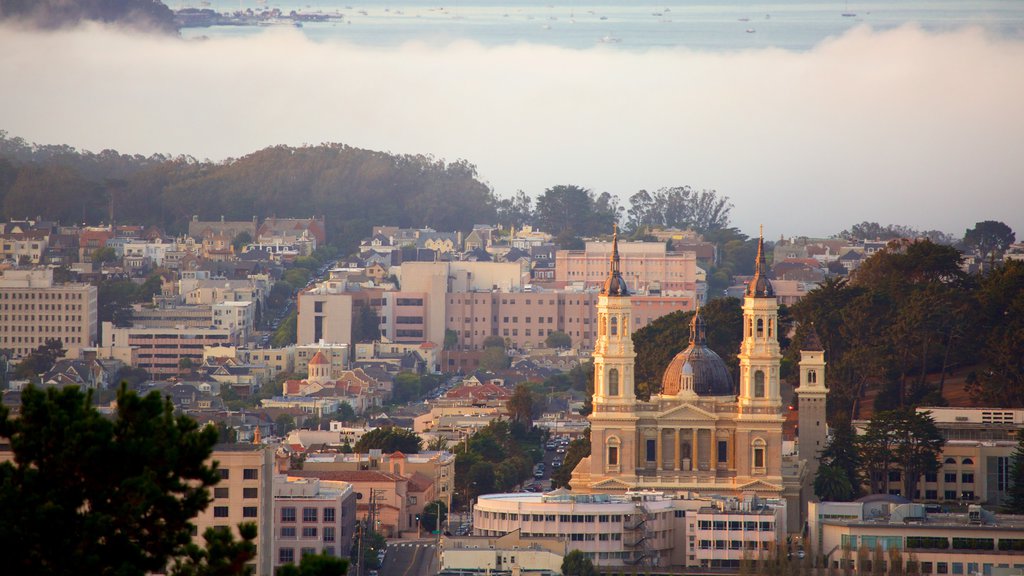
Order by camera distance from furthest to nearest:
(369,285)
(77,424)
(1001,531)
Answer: (369,285)
(1001,531)
(77,424)

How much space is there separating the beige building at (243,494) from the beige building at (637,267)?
93.6 m

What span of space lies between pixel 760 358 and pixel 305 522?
44.1 feet

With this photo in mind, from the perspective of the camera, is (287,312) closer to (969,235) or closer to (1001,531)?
(969,235)

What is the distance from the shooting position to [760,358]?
260 feet

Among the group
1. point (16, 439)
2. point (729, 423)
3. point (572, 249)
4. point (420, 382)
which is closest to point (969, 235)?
point (572, 249)

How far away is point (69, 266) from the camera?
6703 inches

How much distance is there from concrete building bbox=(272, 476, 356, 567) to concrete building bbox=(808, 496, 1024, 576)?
1148 cm

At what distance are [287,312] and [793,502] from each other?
85.2 m

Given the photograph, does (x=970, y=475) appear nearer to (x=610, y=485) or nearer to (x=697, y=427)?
(x=697, y=427)

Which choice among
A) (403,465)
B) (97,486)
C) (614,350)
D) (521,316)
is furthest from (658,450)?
(521,316)

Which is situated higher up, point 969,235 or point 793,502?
point 969,235

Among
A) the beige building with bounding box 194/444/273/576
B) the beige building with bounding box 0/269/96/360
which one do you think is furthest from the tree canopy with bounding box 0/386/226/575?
the beige building with bounding box 0/269/96/360

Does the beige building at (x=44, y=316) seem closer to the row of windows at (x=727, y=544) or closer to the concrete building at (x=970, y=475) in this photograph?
the concrete building at (x=970, y=475)

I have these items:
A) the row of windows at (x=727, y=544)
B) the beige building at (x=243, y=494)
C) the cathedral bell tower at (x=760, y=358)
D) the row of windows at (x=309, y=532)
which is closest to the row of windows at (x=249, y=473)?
the beige building at (x=243, y=494)
